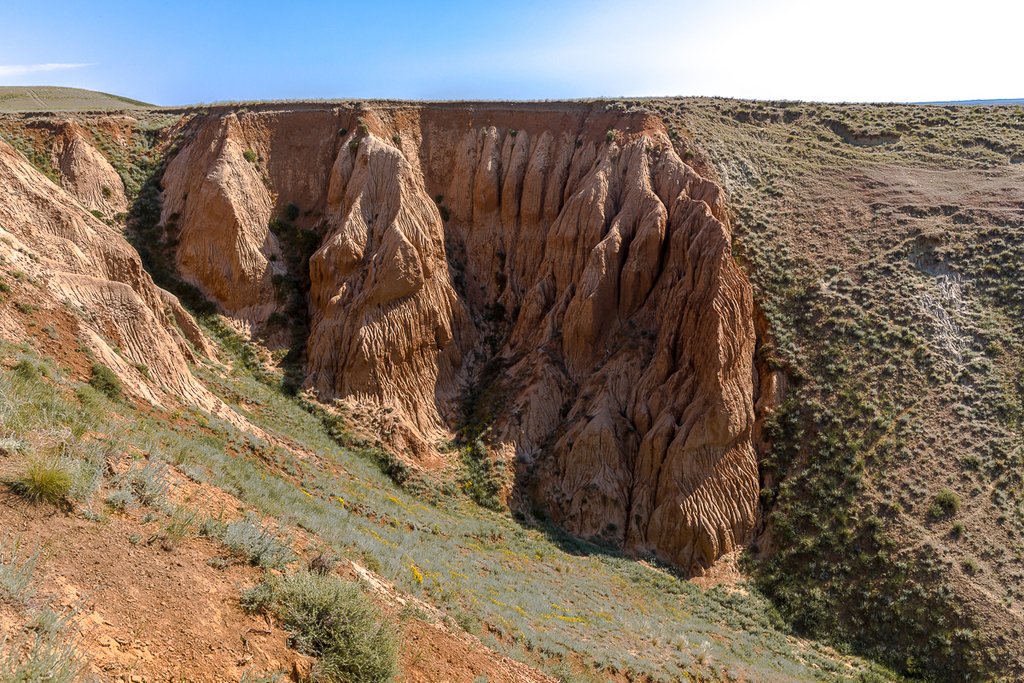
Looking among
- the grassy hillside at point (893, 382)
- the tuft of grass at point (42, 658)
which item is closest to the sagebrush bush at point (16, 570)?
the tuft of grass at point (42, 658)

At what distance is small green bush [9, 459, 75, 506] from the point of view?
6.40 metres

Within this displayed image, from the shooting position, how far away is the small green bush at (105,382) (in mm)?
13016

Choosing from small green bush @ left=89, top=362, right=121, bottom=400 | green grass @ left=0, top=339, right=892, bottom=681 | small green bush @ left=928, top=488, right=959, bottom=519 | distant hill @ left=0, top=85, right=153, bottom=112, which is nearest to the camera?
green grass @ left=0, top=339, right=892, bottom=681

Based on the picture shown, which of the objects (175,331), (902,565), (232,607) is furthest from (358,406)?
(902,565)

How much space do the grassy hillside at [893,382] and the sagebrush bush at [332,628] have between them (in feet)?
48.7

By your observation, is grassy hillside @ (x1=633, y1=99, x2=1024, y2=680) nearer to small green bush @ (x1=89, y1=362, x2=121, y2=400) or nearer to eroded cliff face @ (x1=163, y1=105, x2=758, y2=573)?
eroded cliff face @ (x1=163, y1=105, x2=758, y2=573)

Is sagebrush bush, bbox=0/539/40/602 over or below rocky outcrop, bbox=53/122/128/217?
below

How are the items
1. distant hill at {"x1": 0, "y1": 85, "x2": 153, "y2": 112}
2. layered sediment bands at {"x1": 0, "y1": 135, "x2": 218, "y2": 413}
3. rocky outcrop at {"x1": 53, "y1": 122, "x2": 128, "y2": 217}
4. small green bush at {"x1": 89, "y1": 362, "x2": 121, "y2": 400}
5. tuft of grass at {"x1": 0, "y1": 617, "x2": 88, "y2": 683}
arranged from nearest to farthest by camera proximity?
tuft of grass at {"x1": 0, "y1": 617, "x2": 88, "y2": 683}
small green bush at {"x1": 89, "y1": 362, "x2": 121, "y2": 400}
layered sediment bands at {"x1": 0, "y1": 135, "x2": 218, "y2": 413}
rocky outcrop at {"x1": 53, "y1": 122, "x2": 128, "y2": 217}
distant hill at {"x1": 0, "y1": 85, "x2": 153, "y2": 112}

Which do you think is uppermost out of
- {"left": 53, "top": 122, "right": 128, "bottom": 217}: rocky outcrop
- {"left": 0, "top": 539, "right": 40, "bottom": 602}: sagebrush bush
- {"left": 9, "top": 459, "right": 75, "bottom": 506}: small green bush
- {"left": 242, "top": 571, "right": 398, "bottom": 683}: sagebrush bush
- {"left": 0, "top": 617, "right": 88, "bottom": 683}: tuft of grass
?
{"left": 53, "top": 122, "right": 128, "bottom": 217}: rocky outcrop

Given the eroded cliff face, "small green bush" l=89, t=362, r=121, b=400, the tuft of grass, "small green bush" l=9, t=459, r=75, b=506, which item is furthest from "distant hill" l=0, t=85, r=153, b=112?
the tuft of grass

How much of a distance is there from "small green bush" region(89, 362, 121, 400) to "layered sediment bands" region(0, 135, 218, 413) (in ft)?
1.84

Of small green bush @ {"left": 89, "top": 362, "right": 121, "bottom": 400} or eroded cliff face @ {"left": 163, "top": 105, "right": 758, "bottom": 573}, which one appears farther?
eroded cliff face @ {"left": 163, "top": 105, "right": 758, "bottom": 573}

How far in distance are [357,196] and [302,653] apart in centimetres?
2284

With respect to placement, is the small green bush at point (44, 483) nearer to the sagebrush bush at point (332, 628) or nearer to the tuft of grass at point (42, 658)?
the tuft of grass at point (42, 658)
